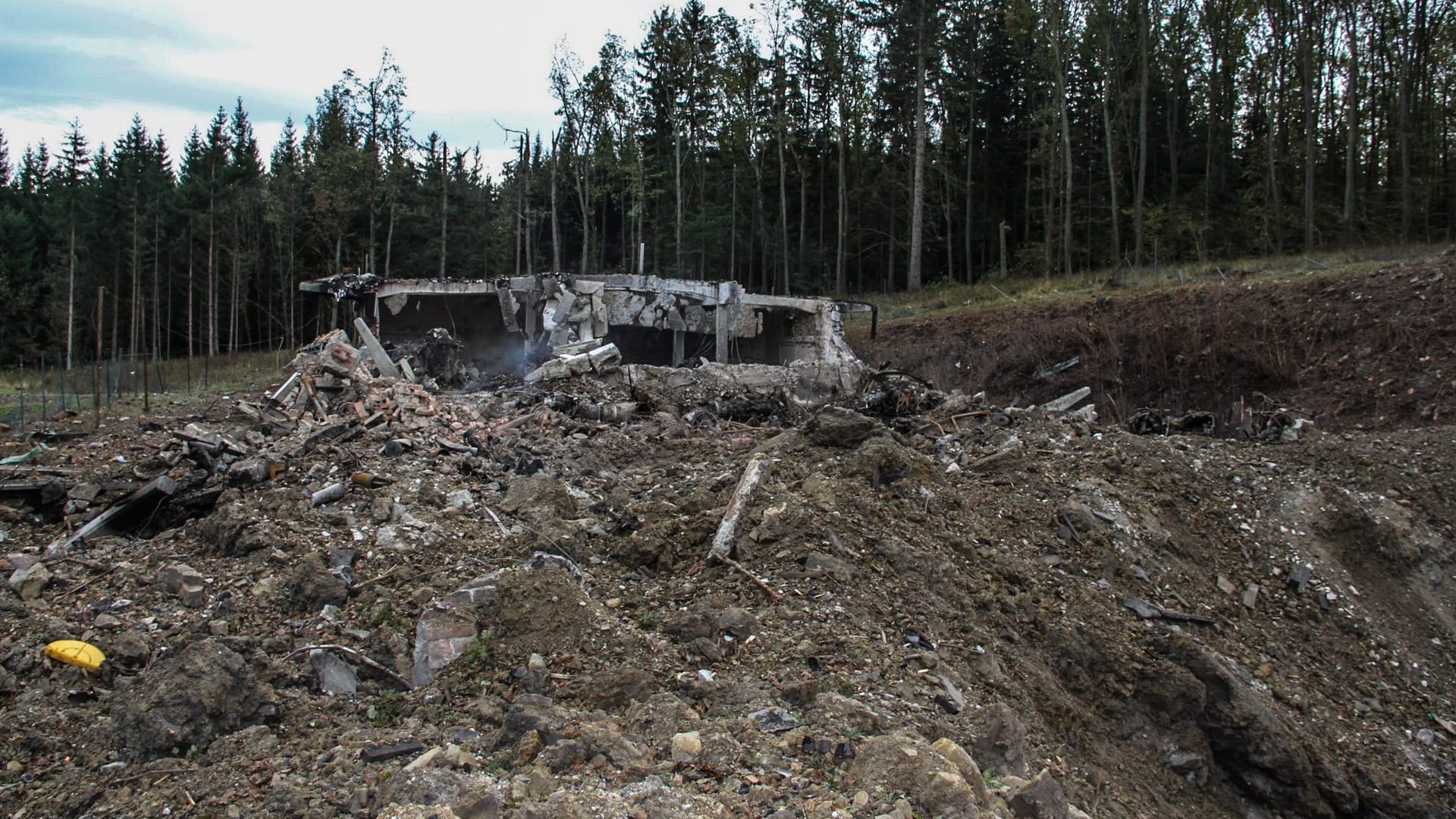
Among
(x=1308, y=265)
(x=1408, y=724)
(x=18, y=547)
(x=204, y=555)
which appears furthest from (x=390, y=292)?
(x=1308, y=265)

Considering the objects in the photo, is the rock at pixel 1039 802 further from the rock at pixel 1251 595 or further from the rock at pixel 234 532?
the rock at pixel 234 532

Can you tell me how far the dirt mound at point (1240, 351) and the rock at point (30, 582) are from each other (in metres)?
11.1

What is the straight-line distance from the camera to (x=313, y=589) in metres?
4.45

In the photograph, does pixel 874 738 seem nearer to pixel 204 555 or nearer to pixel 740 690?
pixel 740 690

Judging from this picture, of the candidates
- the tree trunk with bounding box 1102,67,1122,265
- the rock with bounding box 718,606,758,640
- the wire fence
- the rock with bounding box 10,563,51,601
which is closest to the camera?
the rock with bounding box 718,606,758,640

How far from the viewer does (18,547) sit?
19.5 ft

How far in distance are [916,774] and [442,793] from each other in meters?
1.52

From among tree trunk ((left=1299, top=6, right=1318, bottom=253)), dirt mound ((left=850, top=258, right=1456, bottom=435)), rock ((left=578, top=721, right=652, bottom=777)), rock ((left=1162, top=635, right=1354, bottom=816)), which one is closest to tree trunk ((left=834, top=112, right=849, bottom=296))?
dirt mound ((left=850, top=258, right=1456, bottom=435))

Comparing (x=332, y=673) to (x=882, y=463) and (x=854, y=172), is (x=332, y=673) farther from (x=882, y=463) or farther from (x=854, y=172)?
(x=854, y=172)

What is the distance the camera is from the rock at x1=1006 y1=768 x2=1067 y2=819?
2988 millimetres

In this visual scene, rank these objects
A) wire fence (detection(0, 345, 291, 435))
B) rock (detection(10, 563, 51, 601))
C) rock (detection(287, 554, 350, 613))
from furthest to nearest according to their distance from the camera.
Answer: wire fence (detection(0, 345, 291, 435))
rock (detection(10, 563, 51, 601))
rock (detection(287, 554, 350, 613))

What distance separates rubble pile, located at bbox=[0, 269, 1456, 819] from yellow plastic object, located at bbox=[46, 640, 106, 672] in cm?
7

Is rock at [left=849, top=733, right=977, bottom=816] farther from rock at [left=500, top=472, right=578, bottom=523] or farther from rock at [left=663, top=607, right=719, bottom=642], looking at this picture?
rock at [left=500, top=472, right=578, bottom=523]

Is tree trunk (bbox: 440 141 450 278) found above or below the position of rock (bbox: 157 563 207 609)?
above
